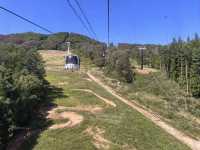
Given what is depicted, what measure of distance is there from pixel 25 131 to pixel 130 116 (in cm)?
1014

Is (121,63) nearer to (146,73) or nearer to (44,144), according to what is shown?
(146,73)

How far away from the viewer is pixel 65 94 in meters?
45.6

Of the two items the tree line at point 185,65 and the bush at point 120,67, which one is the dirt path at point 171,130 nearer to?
the bush at point 120,67

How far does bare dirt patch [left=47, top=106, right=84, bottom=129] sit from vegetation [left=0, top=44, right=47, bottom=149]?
83.2 inches

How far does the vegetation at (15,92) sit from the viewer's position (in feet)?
92.4

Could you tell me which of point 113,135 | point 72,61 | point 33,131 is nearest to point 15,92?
point 33,131

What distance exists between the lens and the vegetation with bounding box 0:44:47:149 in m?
28.2

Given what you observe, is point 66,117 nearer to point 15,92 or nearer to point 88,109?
point 88,109

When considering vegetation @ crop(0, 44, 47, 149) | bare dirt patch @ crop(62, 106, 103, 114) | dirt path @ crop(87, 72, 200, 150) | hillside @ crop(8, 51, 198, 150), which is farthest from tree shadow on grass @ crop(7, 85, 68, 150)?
dirt path @ crop(87, 72, 200, 150)

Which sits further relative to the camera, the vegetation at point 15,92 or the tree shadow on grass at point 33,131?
the vegetation at point 15,92

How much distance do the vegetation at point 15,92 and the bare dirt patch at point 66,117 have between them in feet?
6.93

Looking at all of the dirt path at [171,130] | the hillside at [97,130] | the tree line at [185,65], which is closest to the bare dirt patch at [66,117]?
the hillside at [97,130]

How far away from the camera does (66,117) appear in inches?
1297

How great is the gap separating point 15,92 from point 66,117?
5509 millimetres
